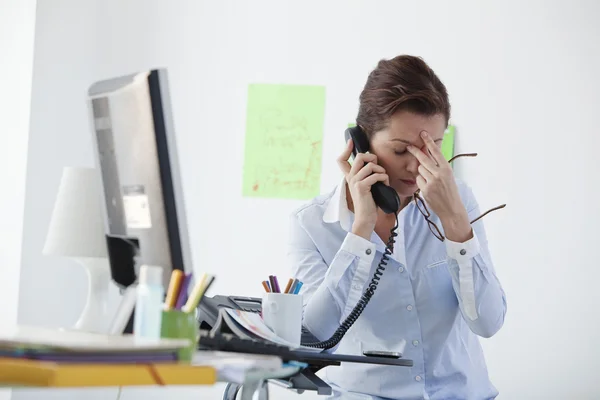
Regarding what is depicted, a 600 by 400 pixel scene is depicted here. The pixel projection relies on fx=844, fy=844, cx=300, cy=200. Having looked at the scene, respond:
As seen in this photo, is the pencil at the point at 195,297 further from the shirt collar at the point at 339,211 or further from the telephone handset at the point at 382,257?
the shirt collar at the point at 339,211

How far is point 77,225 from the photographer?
4.91 ft

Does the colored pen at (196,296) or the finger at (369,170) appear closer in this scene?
the colored pen at (196,296)

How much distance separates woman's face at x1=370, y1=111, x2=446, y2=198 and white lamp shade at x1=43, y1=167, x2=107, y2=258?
2.27 ft

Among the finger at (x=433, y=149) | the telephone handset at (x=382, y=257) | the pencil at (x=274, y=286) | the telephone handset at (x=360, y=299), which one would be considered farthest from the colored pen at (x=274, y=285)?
the finger at (x=433, y=149)

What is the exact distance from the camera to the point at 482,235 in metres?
1.92

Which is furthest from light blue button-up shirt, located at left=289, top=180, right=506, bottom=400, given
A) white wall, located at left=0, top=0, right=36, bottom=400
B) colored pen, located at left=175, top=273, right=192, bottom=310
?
white wall, located at left=0, top=0, right=36, bottom=400

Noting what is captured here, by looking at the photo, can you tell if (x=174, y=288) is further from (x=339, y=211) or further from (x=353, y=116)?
(x=353, y=116)

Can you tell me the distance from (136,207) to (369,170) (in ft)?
2.60

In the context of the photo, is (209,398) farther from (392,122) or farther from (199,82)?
(392,122)

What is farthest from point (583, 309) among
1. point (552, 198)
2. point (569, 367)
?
point (552, 198)

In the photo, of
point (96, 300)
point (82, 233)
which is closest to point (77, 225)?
point (82, 233)

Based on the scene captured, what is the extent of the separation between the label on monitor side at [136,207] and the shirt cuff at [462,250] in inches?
29.8

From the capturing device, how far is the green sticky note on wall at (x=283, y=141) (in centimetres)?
297

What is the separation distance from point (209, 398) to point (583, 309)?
1.33m
